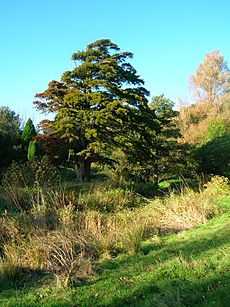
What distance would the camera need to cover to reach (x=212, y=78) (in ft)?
100

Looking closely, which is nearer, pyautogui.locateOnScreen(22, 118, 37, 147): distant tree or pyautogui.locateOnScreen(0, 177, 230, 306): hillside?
pyautogui.locateOnScreen(0, 177, 230, 306): hillside

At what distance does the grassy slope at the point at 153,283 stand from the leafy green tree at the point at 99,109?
7592mm

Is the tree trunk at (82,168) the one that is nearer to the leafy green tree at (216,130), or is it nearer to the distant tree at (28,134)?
the distant tree at (28,134)

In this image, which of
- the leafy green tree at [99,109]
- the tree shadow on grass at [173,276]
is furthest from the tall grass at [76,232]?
the leafy green tree at [99,109]

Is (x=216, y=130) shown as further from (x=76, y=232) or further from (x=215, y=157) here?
(x=76, y=232)

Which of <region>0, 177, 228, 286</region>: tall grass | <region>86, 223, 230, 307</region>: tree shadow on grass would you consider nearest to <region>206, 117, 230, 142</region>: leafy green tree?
<region>0, 177, 228, 286</region>: tall grass

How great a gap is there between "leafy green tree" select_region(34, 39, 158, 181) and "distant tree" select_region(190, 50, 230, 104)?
58.4ft

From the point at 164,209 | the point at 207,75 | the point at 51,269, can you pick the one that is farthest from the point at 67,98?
the point at 207,75

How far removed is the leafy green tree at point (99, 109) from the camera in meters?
12.9

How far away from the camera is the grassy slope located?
355cm

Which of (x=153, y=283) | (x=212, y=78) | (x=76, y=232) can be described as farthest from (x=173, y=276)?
(x=212, y=78)

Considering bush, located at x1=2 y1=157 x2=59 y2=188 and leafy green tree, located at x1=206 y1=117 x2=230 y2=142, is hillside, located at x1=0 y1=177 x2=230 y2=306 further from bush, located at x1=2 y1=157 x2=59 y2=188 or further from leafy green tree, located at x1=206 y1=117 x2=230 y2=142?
leafy green tree, located at x1=206 y1=117 x2=230 y2=142

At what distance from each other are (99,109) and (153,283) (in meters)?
10.00

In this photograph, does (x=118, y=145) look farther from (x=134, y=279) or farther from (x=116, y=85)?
(x=134, y=279)
